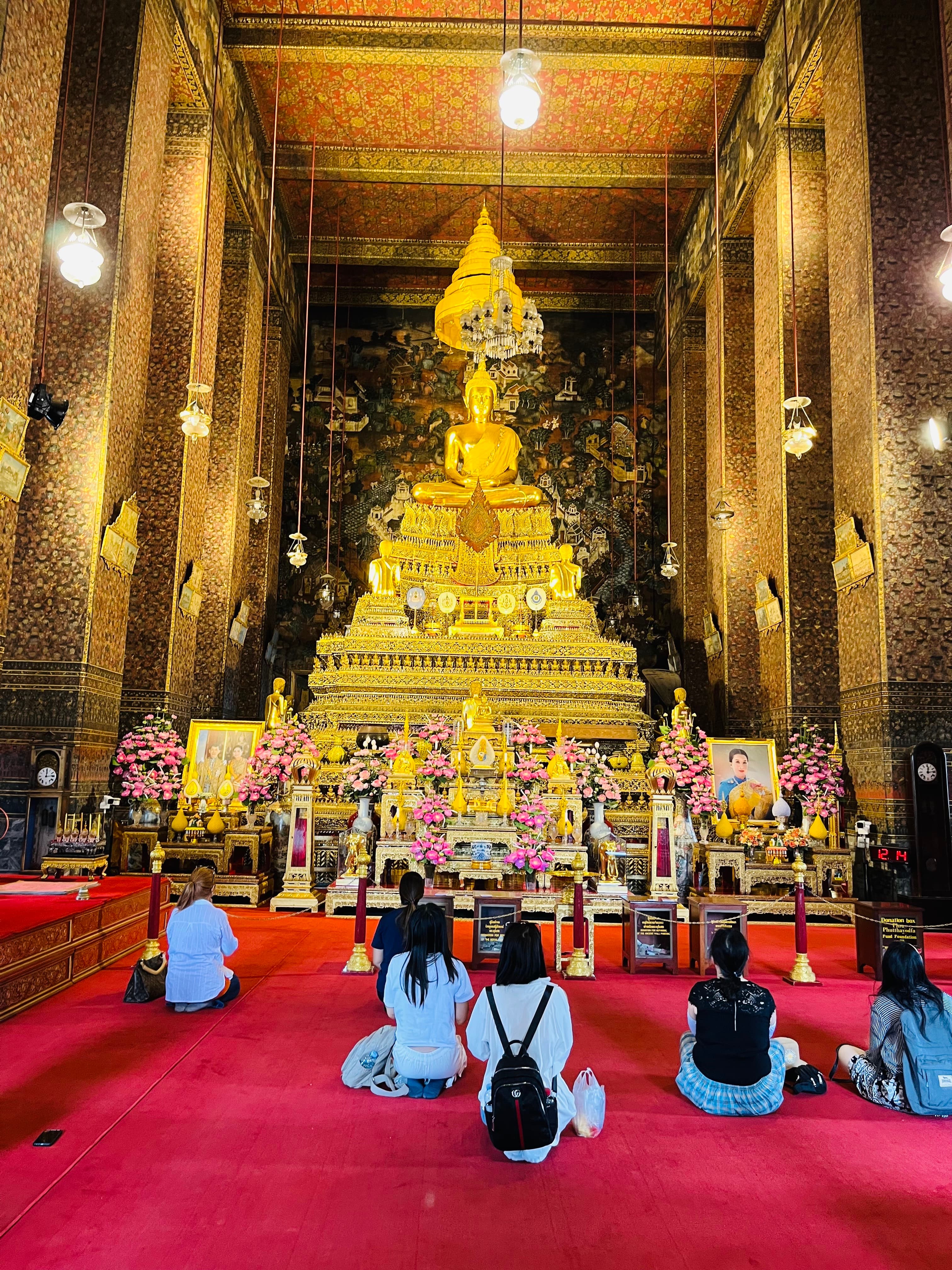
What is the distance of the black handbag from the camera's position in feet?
17.4

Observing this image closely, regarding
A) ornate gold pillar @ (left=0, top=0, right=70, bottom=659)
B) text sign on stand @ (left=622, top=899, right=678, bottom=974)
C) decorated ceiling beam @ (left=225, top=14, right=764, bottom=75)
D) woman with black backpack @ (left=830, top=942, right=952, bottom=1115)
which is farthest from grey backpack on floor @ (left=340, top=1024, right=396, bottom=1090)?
decorated ceiling beam @ (left=225, top=14, right=764, bottom=75)

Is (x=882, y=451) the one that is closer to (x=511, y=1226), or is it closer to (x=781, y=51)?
(x=781, y=51)

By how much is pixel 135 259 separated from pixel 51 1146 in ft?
27.4

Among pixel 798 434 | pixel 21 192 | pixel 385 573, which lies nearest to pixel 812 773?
pixel 798 434

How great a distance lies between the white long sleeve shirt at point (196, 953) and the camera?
5023 millimetres

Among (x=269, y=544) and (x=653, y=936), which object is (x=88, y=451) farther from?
(x=269, y=544)

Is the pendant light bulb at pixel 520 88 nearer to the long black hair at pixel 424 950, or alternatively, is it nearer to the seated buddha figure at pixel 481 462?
the long black hair at pixel 424 950

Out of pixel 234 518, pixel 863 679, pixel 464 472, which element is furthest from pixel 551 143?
pixel 863 679

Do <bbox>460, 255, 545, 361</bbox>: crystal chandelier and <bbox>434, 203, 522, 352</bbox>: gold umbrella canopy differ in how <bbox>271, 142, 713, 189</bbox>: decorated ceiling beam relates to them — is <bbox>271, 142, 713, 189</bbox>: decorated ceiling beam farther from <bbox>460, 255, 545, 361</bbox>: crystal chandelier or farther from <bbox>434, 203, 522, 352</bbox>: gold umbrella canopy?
<bbox>460, 255, 545, 361</bbox>: crystal chandelier

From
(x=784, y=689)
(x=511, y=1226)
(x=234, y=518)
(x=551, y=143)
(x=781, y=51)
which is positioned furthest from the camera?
(x=551, y=143)

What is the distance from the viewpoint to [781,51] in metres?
11.5

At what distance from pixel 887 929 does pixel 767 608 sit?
19.6 ft

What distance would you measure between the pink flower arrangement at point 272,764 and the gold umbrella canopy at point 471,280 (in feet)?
A: 21.5

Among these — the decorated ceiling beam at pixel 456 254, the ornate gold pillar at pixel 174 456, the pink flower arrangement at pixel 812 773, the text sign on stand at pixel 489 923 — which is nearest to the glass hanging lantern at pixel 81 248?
the ornate gold pillar at pixel 174 456
